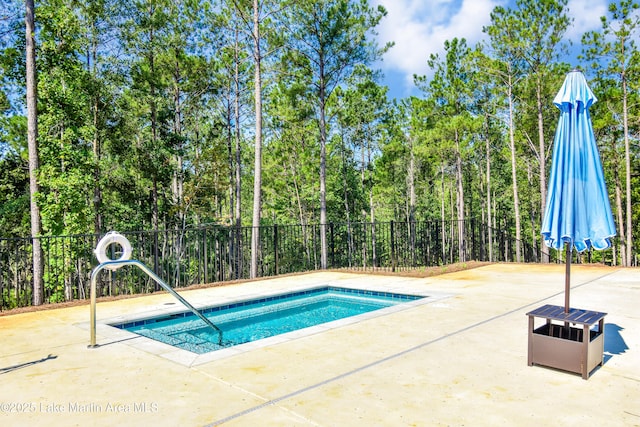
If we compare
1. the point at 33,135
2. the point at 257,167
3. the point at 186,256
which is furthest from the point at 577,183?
the point at 186,256

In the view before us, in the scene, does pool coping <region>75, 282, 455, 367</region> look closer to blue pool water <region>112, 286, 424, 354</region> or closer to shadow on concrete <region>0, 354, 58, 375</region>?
blue pool water <region>112, 286, 424, 354</region>

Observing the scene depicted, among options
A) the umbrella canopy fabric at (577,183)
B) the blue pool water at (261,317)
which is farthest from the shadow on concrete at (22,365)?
the umbrella canopy fabric at (577,183)

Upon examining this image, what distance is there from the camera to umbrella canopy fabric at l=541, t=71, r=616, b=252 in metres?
3.03

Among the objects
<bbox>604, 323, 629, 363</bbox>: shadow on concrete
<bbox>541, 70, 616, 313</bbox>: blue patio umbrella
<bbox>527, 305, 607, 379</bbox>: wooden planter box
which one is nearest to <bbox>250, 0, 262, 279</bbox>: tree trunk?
<bbox>604, 323, 629, 363</bbox>: shadow on concrete

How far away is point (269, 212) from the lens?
104 ft

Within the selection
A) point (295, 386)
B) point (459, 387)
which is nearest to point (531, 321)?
point (459, 387)

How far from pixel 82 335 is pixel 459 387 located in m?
3.98

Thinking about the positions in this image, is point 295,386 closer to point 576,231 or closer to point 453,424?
point 453,424

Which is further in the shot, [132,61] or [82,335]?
[132,61]

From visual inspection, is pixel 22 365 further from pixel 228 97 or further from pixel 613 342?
pixel 228 97

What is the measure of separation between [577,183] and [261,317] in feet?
15.4

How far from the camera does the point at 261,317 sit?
6.32 m

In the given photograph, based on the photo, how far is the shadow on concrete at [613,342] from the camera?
3.52 m

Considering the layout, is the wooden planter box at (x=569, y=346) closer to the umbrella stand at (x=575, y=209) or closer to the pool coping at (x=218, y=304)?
the umbrella stand at (x=575, y=209)
